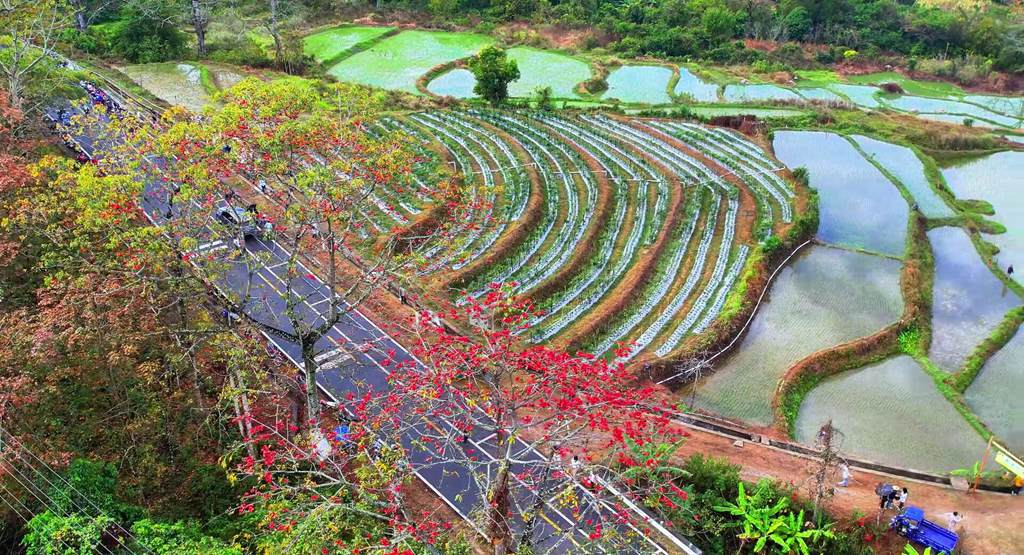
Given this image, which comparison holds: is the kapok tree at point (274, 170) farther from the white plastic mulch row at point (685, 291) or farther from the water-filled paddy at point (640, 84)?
the water-filled paddy at point (640, 84)

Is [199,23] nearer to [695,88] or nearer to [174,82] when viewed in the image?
[174,82]

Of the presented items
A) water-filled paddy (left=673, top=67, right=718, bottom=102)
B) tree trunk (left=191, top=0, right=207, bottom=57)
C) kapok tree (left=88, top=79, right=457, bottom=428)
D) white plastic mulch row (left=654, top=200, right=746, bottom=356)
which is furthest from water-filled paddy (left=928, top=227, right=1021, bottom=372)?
tree trunk (left=191, top=0, right=207, bottom=57)

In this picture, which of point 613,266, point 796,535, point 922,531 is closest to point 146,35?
point 613,266

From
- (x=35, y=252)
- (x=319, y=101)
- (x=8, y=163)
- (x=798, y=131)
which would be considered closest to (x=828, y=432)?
(x=319, y=101)

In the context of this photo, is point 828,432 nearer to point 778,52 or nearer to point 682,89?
point 682,89

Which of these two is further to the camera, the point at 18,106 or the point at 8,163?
the point at 18,106
